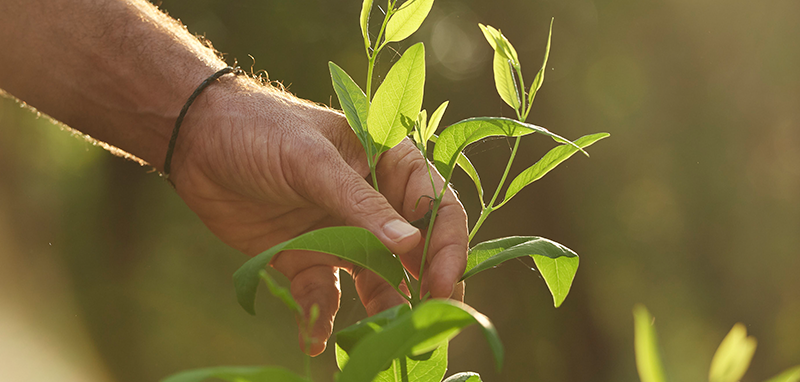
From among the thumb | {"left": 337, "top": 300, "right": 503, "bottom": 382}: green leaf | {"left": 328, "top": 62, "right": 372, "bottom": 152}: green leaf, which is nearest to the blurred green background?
the thumb

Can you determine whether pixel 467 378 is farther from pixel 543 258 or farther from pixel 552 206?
pixel 552 206

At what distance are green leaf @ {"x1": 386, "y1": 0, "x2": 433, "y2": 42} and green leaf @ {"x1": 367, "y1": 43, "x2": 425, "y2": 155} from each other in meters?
0.04

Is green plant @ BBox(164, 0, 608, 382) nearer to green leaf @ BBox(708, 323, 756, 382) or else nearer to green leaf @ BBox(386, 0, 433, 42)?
green leaf @ BBox(386, 0, 433, 42)

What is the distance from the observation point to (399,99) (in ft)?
1.34

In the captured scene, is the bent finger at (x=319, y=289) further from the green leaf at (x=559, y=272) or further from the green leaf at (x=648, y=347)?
the green leaf at (x=648, y=347)

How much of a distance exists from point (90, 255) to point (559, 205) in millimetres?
2403

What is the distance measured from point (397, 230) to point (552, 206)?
85.8 inches

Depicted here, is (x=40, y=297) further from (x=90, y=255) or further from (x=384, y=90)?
(x=384, y=90)

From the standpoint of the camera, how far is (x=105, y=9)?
74cm

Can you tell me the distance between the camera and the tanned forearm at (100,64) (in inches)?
28.4

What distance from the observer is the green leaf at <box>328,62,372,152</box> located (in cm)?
45

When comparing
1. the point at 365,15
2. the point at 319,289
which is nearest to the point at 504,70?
the point at 365,15

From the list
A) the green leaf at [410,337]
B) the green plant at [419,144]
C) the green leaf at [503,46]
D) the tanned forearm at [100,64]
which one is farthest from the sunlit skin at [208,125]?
the green leaf at [410,337]

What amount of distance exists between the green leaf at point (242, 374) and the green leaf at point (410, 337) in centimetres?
3
